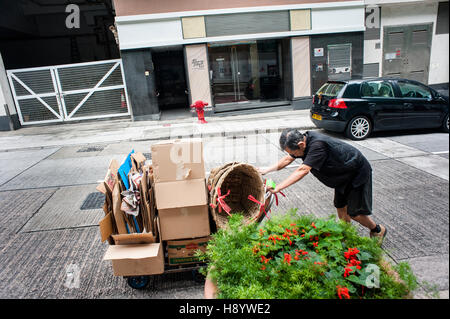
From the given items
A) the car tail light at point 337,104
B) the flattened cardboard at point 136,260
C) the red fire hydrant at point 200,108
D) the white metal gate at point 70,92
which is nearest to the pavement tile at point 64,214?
the flattened cardboard at point 136,260

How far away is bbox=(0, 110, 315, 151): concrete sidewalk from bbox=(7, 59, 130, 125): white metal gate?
509 millimetres

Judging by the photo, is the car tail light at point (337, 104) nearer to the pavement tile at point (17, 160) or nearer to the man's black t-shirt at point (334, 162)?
the man's black t-shirt at point (334, 162)

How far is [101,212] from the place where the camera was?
5426 millimetres

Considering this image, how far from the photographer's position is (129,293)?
3.33 meters

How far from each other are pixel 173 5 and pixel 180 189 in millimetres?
12029

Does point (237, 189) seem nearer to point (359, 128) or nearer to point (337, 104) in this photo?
point (337, 104)

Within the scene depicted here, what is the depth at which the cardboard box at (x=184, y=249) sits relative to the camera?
10.9 ft

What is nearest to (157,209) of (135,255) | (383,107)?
(135,255)

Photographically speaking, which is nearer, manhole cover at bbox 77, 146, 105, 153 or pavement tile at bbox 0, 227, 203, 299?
pavement tile at bbox 0, 227, 203, 299

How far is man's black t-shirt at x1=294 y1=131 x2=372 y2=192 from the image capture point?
3229 millimetres

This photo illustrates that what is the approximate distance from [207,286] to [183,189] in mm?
1078

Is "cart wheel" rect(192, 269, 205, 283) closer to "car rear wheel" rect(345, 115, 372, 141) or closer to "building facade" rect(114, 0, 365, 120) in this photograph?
"car rear wheel" rect(345, 115, 372, 141)

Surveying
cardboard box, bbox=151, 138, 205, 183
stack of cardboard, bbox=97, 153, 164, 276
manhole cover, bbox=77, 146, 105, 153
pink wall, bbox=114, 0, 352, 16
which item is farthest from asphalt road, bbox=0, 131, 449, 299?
pink wall, bbox=114, 0, 352, 16

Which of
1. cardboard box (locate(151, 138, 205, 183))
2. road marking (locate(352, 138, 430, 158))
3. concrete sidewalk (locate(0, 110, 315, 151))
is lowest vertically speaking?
road marking (locate(352, 138, 430, 158))
